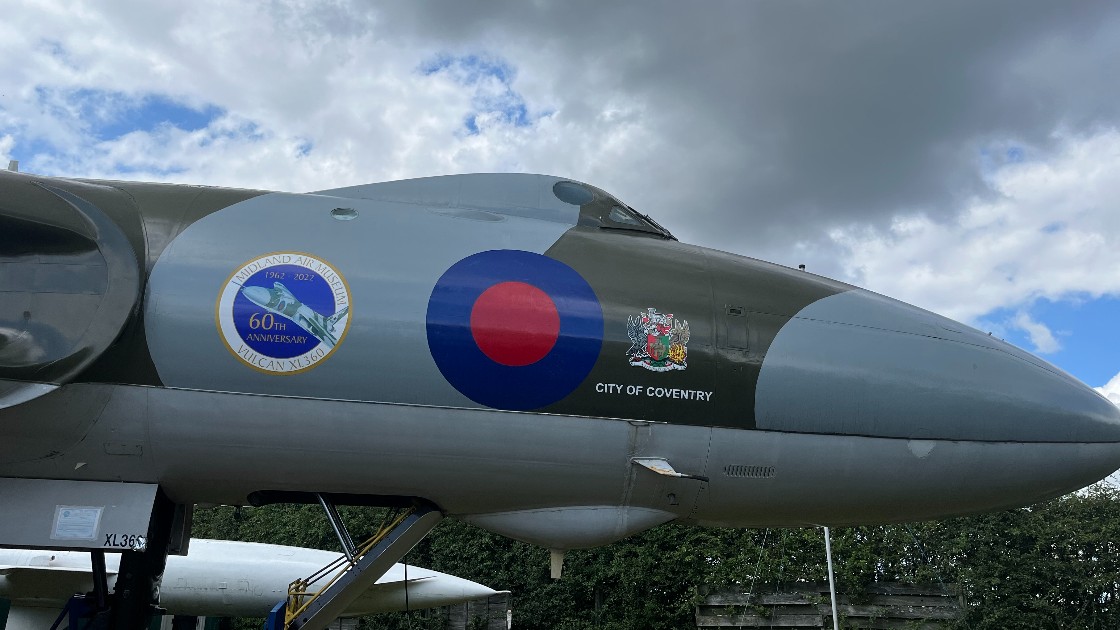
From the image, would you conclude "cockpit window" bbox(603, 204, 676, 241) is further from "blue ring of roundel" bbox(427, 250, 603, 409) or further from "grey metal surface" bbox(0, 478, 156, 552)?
"grey metal surface" bbox(0, 478, 156, 552)

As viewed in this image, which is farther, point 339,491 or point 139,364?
point 339,491

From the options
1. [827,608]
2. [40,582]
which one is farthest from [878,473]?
[40,582]

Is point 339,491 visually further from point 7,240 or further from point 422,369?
point 7,240

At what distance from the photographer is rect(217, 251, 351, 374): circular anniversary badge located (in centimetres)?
523

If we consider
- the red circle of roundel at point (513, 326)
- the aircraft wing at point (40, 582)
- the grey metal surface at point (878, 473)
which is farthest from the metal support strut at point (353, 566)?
the aircraft wing at point (40, 582)

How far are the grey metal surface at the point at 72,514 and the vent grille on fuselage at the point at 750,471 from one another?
13.1 ft

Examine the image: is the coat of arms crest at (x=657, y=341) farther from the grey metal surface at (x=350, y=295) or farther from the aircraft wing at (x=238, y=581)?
the aircraft wing at (x=238, y=581)

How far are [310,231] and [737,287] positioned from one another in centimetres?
321

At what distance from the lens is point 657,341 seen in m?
5.67

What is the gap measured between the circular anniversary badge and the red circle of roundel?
2.99 feet

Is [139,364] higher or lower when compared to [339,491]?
higher

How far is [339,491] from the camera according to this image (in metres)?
5.68

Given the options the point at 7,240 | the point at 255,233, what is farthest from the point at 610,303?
the point at 7,240

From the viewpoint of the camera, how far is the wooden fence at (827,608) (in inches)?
674
